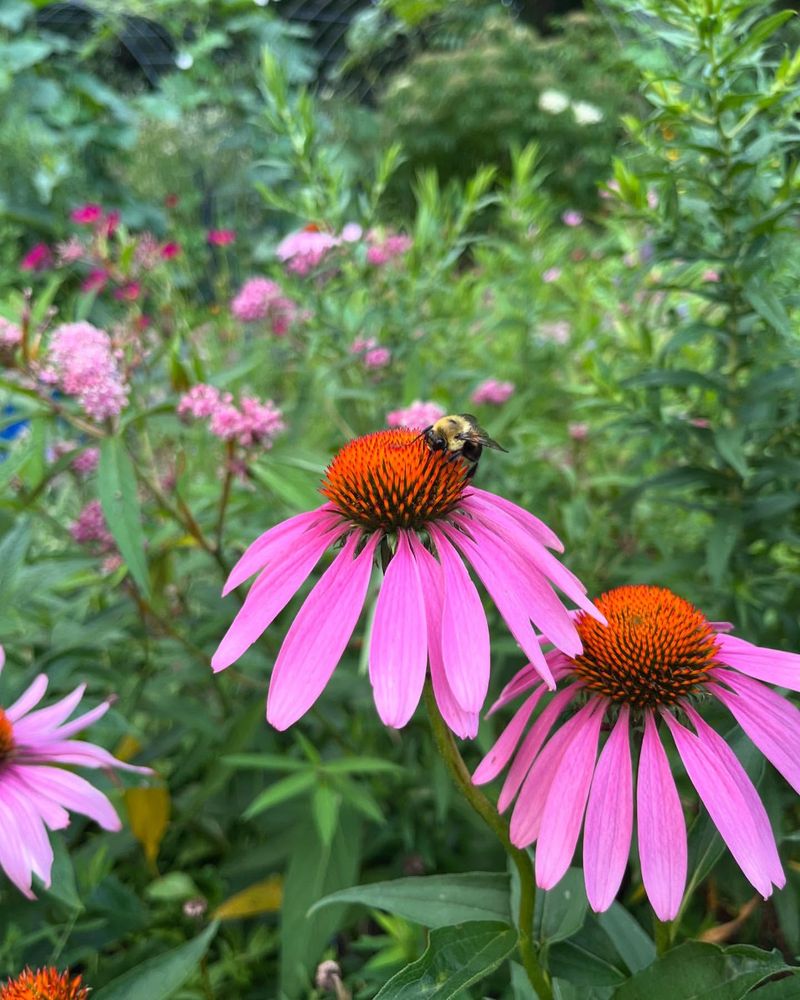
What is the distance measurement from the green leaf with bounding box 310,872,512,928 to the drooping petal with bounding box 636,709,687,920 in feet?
0.45

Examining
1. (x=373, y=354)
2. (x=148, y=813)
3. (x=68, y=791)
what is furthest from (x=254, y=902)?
(x=373, y=354)

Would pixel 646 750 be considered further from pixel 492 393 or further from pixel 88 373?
pixel 492 393

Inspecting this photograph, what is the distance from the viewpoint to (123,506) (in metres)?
0.90

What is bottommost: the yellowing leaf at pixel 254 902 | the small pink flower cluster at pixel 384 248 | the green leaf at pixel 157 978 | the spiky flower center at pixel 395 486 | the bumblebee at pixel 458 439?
the yellowing leaf at pixel 254 902

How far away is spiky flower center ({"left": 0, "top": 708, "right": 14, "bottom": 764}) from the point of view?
71cm

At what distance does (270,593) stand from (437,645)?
0.38 ft

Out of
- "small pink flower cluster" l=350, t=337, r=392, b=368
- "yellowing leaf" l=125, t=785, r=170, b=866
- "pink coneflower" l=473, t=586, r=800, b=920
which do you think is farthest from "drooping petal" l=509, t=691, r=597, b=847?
"small pink flower cluster" l=350, t=337, r=392, b=368

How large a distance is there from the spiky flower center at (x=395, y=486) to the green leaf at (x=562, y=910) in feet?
0.91

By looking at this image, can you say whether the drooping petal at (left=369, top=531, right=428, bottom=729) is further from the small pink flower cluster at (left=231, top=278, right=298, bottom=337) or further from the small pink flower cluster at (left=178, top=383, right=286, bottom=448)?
the small pink flower cluster at (left=231, top=278, right=298, bottom=337)

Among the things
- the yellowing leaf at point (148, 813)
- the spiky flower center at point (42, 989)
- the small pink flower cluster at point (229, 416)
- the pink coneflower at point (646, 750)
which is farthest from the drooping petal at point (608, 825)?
the yellowing leaf at point (148, 813)

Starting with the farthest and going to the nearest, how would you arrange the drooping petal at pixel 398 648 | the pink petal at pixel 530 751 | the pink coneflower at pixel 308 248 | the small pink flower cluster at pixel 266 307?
the small pink flower cluster at pixel 266 307, the pink coneflower at pixel 308 248, the pink petal at pixel 530 751, the drooping petal at pixel 398 648

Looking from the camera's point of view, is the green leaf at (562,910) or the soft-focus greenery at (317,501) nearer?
the green leaf at (562,910)

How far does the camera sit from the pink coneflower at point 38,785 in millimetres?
630

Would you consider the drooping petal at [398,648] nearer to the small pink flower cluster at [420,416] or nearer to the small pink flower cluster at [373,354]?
the small pink flower cluster at [420,416]
